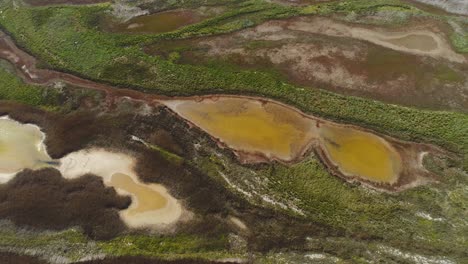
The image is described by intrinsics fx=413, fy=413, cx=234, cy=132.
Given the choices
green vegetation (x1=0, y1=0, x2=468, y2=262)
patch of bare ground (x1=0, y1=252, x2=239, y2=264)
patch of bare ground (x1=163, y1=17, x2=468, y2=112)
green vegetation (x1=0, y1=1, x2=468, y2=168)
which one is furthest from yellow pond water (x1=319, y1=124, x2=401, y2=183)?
patch of bare ground (x1=0, y1=252, x2=239, y2=264)

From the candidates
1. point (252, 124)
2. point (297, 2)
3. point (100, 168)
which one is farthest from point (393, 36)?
point (100, 168)

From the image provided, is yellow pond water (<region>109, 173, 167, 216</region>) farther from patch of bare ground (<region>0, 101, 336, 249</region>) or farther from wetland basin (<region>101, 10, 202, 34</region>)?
wetland basin (<region>101, 10, 202, 34</region>)

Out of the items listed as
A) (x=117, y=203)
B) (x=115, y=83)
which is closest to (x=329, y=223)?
(x=117, y=203)

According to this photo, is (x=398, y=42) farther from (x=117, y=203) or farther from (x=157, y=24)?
A: (x=117, y=203)

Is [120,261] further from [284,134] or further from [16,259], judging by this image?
[284,134]

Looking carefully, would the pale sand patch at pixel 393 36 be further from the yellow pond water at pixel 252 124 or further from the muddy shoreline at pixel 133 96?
the yellow pond water at pixel 252 124
